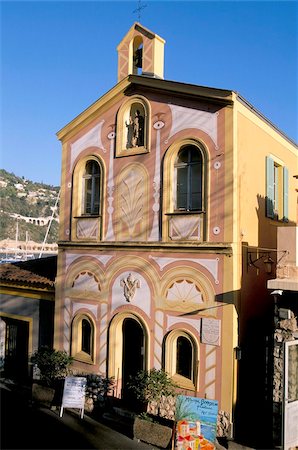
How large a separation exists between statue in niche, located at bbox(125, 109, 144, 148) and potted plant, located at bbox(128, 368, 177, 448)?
5.69 metres

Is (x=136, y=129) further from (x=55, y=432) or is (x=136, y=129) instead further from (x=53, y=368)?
(x=55, y=432)

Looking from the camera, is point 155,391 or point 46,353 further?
point 46,353

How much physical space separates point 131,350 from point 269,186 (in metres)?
5.56

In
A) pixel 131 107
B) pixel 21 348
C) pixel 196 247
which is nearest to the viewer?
pixel 196 247

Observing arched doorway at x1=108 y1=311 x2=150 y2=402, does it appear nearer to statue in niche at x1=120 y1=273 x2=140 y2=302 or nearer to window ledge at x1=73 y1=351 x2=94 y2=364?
statue in niche at x1=120 y1=273 x2=140 y2=302

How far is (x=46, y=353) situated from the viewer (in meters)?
11.6

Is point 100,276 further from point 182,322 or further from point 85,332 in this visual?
point 182,322

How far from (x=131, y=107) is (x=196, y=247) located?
4.37 m

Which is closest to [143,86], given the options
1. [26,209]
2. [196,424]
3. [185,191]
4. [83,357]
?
[185,191]

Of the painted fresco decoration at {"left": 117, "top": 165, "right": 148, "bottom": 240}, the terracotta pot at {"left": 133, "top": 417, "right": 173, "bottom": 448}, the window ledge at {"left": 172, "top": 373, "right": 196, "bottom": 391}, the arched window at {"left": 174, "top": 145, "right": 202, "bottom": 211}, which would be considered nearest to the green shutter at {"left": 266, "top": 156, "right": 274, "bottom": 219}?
the arched window at {"left": 174, "top": 145, "right": 202, "bottom": 211}

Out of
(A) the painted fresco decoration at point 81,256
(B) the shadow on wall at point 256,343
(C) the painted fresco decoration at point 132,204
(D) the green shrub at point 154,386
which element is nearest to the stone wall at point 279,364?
(B) the shadow on wall at point 256,343

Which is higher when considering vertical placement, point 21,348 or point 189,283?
point 189,283

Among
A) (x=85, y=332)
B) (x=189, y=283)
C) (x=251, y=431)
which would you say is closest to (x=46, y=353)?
(x=85, y=332)

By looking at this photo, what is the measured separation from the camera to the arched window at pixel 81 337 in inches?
448
